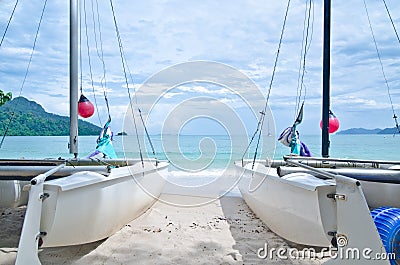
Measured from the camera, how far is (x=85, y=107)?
6.06m

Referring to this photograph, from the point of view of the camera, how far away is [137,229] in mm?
3572

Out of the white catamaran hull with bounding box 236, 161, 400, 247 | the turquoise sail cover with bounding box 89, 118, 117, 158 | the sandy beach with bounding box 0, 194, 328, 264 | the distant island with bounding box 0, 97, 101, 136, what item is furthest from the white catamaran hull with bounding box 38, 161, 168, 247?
the distant island with bounding box 0, 97, 101, 136

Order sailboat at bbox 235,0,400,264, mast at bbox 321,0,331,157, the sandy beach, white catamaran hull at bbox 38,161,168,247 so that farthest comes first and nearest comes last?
mast at bbox 321,0,331,157 → the sandy beach → white catamaran hull at bbox 38,161,168,247 → sailboat at bbox 235,0,400,264

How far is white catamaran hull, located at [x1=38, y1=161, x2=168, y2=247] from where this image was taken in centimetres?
216

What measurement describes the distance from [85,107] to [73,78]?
2.23 ft

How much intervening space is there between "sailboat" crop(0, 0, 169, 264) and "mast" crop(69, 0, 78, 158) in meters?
0.98

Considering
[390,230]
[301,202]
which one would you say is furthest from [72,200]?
[390,230]

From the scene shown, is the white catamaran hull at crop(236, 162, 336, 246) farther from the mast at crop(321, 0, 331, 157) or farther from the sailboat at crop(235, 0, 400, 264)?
the mast at crop(321, 0, 331, 157)

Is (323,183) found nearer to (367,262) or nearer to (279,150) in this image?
(367,262)

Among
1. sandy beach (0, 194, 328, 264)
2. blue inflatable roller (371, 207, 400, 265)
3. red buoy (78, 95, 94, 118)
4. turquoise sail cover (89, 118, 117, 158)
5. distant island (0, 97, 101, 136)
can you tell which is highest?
distant island (0, 97, 101, 136)

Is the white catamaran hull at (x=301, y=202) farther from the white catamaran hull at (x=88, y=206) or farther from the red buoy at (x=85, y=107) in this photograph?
the red buoy at (x=85, y=107)

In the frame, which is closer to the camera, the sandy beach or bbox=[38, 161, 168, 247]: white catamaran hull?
bbox=[38, 161, 168, 247]: white catamaran hull

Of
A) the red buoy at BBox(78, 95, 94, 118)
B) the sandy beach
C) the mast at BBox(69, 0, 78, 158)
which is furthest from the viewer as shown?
the red buoy at BBox(78, 95, 94, 118)

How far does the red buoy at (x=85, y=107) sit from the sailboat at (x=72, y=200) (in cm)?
186
